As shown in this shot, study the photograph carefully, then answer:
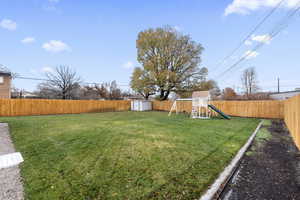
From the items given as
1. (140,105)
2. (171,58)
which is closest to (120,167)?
(171,58)

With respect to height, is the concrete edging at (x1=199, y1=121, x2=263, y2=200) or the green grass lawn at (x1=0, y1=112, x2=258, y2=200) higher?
the green grass lawn at (x1=0, y1=112, x2=258, y2=200)

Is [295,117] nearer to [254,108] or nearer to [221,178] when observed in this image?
[221,178]

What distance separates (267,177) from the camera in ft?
8.86

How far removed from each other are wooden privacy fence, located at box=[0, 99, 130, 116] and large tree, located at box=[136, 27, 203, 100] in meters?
7.36

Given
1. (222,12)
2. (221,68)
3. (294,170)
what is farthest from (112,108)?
(294,170)

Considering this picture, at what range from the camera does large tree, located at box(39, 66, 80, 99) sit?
A: 25.1 metres

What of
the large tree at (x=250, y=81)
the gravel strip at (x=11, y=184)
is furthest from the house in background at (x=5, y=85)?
the large tree at (x=250, y=81)

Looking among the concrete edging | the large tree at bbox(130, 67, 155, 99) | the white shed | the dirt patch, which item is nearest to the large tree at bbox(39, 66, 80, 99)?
the white shed

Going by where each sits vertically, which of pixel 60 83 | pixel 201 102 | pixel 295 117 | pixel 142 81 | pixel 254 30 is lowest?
pixel 295 117

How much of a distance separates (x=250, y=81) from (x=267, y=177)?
1219 inches

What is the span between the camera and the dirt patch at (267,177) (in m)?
2.19

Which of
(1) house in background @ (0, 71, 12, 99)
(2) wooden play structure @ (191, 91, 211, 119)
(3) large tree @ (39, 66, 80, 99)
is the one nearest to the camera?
(2) wooden play structure @ (191, 91, 211, 119)

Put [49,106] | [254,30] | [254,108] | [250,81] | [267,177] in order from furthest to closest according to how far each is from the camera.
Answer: [250,81] → [49,106] → [254,108] → [254,30] → [267,177]

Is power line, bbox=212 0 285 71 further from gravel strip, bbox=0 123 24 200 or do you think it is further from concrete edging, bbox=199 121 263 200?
gravel strip, bbox=0 123 24 200
